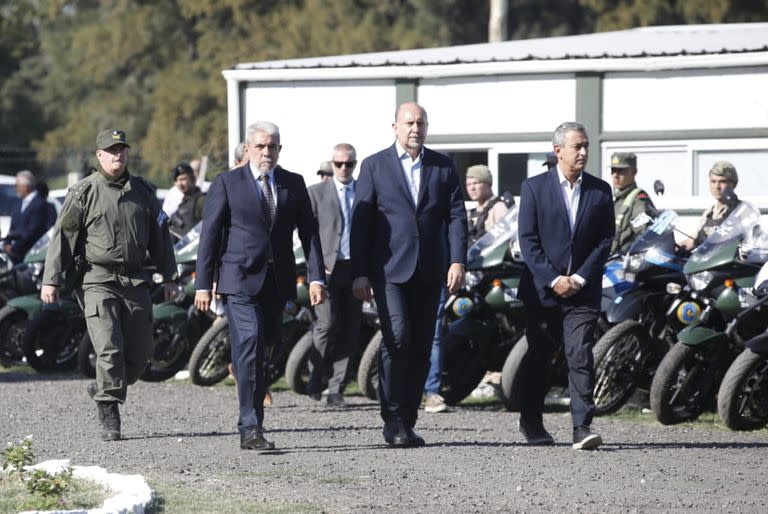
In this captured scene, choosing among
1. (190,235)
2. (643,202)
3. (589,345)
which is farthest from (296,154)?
(589,345)

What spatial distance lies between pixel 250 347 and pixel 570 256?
74.2 inches

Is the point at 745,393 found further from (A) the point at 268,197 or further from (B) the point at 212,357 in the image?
(B) the point at 212,357

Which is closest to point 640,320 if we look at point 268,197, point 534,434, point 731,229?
point 731,229

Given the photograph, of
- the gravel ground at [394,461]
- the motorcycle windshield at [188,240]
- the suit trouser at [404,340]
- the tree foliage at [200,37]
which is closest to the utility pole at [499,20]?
the tree foliage at [200,37]

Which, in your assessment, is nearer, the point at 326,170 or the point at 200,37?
the point at 326,170

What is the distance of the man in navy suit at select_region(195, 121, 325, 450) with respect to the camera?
9.07 metres

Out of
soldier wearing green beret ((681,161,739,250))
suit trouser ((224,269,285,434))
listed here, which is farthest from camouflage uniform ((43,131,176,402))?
soldier wearing green beret ((681,161,739,250))

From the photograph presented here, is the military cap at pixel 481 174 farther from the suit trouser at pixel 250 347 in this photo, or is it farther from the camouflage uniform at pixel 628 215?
the suit trouser at pixel 250 347

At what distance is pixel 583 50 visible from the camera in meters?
15.2

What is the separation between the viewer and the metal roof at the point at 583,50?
14454 mm

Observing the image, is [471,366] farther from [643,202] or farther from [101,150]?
[101,150]

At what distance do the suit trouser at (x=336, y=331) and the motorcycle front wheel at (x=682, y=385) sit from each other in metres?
2.60

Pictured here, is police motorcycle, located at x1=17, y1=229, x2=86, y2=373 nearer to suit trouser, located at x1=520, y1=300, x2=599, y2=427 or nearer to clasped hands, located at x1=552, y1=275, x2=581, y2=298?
suit trouser, located at x1=520, y1=300, x2=599, y2=427

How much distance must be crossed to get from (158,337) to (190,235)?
912 mm
